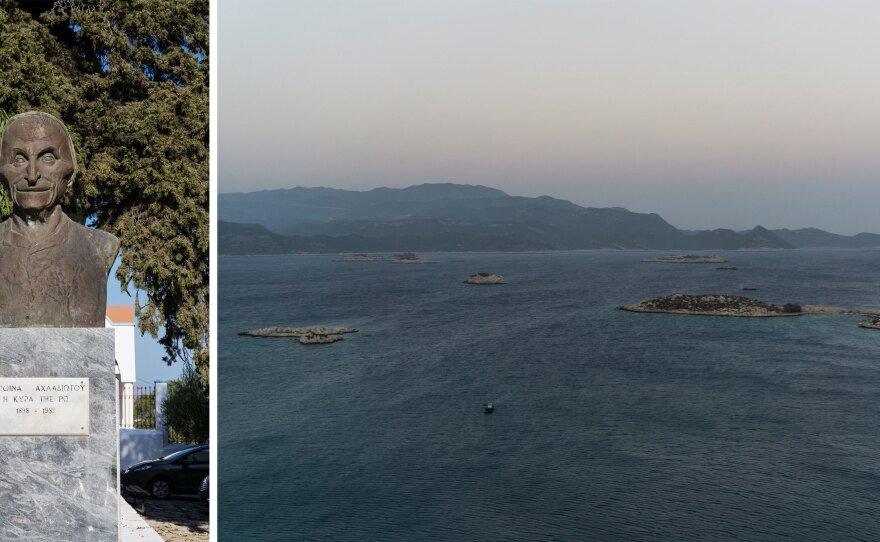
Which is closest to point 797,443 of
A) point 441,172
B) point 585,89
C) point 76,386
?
point 585,89

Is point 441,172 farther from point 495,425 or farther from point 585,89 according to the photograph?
point 495,425

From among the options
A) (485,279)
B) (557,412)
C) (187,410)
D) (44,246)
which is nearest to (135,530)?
(44,246)

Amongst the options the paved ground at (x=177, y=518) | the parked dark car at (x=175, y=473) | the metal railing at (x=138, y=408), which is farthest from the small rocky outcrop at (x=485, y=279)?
the parked dark car at (x=175, y=473)

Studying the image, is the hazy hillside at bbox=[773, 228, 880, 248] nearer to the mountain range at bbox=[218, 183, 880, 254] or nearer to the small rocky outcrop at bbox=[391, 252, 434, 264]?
the mountain range at bbox=[218, 183, 880, 254]

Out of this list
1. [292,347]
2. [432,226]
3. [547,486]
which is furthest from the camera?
[432,226]

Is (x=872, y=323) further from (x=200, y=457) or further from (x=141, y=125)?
(x=141, y=125)

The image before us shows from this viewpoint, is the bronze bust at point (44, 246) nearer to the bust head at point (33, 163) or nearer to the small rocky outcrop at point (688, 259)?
the bust head at point (33, 163)
